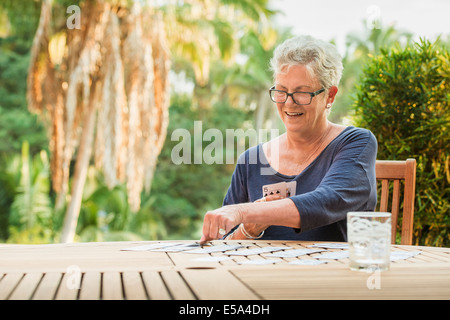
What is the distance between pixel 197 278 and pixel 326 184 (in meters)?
0.66

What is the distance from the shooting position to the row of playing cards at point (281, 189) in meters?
1.62

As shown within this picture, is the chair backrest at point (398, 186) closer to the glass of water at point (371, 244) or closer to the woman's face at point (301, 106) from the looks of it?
→ the woman's face at point (301, 106)

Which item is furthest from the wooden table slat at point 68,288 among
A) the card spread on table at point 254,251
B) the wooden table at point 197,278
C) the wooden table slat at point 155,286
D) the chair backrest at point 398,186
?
the chair backrest at point 398,186

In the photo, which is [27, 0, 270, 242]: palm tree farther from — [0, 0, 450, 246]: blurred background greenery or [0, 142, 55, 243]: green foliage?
[0, 142, 55, 243]: green foliage

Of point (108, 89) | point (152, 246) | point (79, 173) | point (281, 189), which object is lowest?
point (79, 173)

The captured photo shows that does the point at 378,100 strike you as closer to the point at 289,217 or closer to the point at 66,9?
the point at 289,217

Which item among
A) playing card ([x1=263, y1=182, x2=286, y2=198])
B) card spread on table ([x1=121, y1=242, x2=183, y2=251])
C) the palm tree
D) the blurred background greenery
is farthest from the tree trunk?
card spread on table ([x1=121, y1=242, x2=183, y2=251])

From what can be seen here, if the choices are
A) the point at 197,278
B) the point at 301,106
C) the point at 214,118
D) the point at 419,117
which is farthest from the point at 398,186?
the point at 214,118

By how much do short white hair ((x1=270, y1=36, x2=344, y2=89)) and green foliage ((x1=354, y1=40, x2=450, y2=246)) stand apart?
128 centimetres

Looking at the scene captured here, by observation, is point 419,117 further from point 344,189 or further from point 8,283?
point 8,283

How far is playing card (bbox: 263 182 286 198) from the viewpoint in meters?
1.62

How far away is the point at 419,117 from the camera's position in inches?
115

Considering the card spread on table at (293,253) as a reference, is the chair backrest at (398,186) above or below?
above
